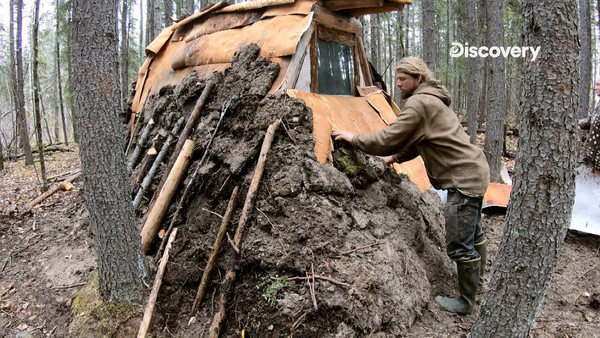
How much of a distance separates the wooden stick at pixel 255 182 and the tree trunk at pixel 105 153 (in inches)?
45.9

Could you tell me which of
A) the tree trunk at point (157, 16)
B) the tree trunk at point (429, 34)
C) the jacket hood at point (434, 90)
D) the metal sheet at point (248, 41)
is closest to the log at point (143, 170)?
the metal sheet at point (248, 41)

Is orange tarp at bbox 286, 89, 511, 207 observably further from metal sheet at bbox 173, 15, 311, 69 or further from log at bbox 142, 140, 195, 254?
log at bbox 142, 140, 195, 254

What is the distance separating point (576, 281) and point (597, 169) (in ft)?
7.03

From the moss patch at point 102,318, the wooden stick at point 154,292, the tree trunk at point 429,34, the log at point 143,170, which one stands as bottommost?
the moss patch at point 102,318

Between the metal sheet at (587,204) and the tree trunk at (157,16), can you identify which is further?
the tree trunk at (157,16)

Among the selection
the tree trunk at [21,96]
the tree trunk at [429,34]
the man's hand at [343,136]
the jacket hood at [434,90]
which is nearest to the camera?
the jacket hood at [434,90]

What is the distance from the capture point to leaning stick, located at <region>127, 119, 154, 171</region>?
228 inches

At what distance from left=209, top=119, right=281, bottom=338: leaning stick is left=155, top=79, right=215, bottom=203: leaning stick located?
4.98 ft

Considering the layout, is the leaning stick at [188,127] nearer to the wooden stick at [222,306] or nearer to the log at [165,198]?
the log at [165,198]

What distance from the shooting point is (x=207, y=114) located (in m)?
5.12

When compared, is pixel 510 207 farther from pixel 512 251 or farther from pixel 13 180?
pixel 13 180

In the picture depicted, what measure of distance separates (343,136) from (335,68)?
5.77ft

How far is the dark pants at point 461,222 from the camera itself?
3438mm

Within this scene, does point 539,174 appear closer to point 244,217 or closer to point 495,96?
point 244,217
